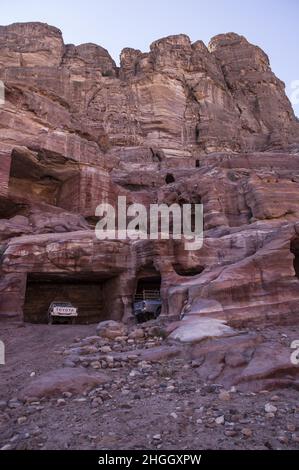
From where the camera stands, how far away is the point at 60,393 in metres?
8.33

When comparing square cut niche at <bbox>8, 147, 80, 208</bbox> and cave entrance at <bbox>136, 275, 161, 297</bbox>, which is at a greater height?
square cut niche at <bbox>8, 147, 80, 208</bbox>

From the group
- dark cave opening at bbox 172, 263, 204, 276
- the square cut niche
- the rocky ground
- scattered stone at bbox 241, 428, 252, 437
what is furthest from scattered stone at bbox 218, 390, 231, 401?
the square cut niche

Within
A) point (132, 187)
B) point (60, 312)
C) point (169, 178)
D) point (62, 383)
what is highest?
point (169, 178)

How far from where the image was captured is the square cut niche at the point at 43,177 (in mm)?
32625

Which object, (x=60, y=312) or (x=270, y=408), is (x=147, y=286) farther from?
(x=270, y=408)

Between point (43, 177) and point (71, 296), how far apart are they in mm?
16137

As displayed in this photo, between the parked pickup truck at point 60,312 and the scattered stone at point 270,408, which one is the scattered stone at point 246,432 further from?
the parked pickup truck at point 60,312

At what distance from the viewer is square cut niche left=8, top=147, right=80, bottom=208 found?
1284 inches

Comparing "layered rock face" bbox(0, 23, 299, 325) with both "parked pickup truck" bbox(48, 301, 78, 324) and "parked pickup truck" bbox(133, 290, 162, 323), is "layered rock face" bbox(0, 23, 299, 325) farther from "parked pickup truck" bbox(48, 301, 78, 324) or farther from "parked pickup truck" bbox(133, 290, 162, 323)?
"parked pickup truck" bbox(48, 301, 78, 324)

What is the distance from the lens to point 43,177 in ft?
119

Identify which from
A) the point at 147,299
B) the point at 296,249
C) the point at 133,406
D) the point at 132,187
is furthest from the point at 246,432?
the point at 132,187

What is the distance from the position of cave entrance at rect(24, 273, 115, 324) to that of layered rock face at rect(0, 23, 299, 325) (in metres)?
0.08
